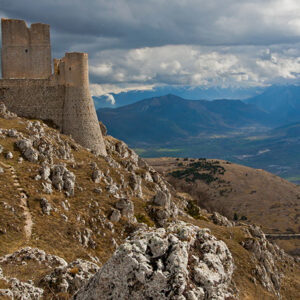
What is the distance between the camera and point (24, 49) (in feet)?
207

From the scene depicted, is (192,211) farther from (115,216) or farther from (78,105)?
(115,216)

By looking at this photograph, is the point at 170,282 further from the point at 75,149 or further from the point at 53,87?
the point at 53,87

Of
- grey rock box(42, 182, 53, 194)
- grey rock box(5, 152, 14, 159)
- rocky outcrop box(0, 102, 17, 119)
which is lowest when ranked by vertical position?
grey rock box(42, 182, 53, 194)

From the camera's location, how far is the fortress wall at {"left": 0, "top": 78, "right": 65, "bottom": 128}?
62688mm

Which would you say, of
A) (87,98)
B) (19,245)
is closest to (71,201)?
(19,245)

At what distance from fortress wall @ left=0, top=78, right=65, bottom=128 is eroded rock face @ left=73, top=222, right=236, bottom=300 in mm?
53665

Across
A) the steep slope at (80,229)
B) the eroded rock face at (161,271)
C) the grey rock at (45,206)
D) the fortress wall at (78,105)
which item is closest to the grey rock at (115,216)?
the steep slope at (80,229)

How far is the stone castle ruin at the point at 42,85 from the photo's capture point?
62.5 meters

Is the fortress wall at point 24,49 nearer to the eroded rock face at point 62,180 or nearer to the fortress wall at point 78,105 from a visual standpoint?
the fortress wall at point 78,105

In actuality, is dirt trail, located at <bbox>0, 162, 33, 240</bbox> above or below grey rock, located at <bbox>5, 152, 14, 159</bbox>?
below

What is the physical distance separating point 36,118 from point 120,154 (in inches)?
824

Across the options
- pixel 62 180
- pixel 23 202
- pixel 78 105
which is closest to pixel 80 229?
pixel 23 202

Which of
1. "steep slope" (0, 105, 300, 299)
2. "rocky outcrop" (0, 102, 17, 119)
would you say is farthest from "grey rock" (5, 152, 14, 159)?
"rocky outcrop" (0, 102, 17, 119)

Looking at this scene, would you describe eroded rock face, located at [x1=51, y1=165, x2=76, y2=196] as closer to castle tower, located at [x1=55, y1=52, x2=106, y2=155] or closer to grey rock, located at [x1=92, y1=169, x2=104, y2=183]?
grey rock, located at [x1=92, y1=169, x2=104, y2=183]
